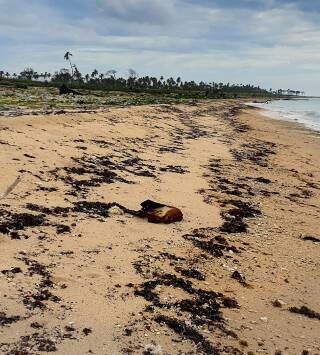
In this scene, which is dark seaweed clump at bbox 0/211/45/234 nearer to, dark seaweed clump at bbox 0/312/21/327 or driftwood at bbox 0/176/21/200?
driftwood at bbox 0/176/21/200

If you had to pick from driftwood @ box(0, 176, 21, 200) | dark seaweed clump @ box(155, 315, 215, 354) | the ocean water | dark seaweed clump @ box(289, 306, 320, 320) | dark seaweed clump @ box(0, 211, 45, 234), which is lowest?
the ocean water

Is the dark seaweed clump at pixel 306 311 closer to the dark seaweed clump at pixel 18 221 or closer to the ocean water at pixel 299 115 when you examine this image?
the dark seaweed clump at pixel 18 221

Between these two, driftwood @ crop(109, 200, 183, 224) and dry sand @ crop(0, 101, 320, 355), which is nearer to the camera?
dry sand @ crop(0, 101, 320, 355)

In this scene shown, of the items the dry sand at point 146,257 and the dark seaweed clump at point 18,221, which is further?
the dark seaweed clump at point 18,221

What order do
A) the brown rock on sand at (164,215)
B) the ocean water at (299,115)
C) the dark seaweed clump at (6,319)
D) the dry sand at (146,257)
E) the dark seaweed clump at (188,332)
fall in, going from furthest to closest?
the ocean water at (299,115), the brown rock on sand at (164,215), the dry sand at (146,257), the dark seaweed clump at (188,332), the dark seaweed clump at (6,319)

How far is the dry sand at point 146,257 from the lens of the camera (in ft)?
23.9

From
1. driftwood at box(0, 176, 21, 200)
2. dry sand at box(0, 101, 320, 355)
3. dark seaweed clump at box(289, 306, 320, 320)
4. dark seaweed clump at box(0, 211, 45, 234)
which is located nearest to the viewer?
dry sand at box(0, 101, 320, 355)

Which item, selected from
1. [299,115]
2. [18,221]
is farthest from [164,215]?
[299,115]

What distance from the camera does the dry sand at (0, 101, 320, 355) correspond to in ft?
23.9

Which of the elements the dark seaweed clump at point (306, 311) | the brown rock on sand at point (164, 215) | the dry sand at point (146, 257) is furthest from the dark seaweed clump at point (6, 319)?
the brown rock on sand at point (164, 215)

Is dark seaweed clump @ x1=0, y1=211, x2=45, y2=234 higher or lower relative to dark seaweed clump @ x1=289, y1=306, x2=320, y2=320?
higher

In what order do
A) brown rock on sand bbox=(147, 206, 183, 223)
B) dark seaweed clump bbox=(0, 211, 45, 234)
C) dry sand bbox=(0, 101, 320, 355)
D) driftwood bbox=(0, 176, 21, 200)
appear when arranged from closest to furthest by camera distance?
dry sand bbox=(0, 101, 320, 355) → dark seaweed clump bbox=(0, 211, 45, 234) → driftwood bbox=(0, 176, 21, 200) → brown rock on sand bbox=(147, 206, 183, 223)

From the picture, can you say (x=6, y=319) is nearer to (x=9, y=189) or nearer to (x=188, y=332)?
(x=188, y=332)

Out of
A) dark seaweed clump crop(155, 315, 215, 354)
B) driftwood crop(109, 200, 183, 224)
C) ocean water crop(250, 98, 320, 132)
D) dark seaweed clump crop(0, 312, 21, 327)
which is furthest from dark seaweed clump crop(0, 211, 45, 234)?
ocean water crop(250, 98, 320, 132)
